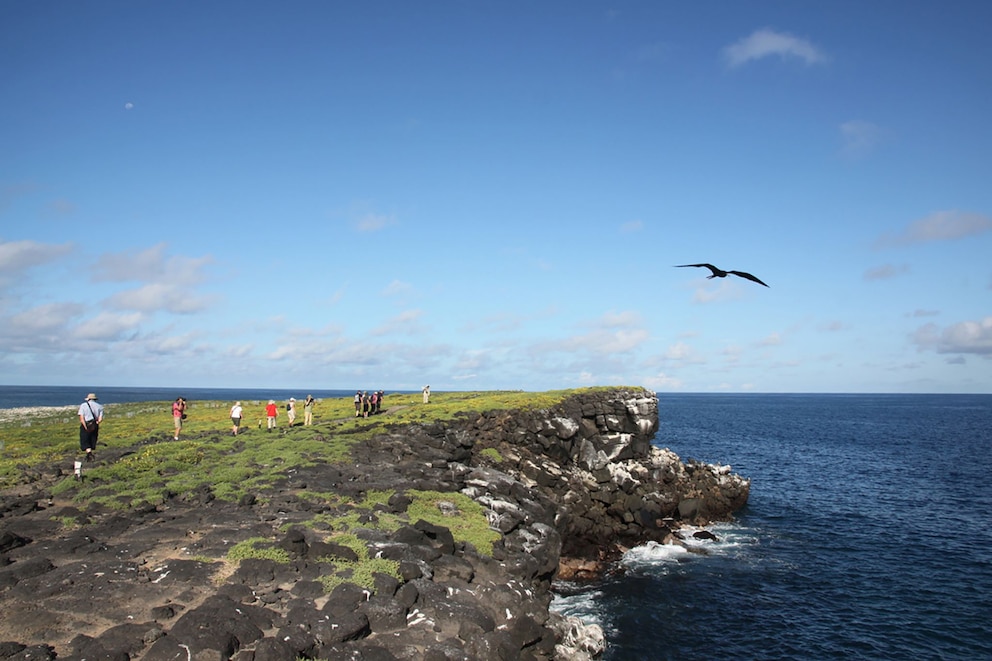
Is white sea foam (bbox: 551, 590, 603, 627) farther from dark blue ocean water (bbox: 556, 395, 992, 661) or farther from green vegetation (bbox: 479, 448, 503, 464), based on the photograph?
green vegetation (bbox: 479, 448, 503, 464)

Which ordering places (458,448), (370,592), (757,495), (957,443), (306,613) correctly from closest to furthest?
(306,613) → (370,592) → (458,448) → (757,495) → (957,443)

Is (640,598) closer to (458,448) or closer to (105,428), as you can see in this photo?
(458,448)

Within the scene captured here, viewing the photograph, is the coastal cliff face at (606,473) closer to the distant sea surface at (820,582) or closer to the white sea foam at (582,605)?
the distant sea surface at (820,582)

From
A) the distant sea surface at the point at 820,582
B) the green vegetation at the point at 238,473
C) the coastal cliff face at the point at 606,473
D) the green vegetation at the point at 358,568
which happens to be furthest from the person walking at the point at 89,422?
the distant sea surface at the point at 820,582

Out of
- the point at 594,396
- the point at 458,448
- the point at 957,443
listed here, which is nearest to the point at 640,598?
the point at 458,448

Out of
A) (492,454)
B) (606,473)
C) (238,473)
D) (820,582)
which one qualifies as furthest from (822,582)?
(238,473)

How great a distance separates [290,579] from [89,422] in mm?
19760

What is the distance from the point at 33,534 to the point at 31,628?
27.5 ft

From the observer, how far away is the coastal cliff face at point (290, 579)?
51.7 ft

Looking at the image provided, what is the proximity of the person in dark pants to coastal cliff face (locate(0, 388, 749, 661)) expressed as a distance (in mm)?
5617

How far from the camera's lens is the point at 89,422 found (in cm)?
3169

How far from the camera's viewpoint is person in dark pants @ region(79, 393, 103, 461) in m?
31.2

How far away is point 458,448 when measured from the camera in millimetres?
43844

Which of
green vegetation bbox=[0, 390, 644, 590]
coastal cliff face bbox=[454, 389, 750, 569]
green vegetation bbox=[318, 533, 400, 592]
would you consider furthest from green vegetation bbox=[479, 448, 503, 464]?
green vegetation bbox=[318, 533, 400, 592]
